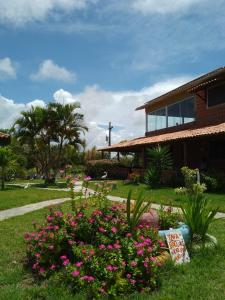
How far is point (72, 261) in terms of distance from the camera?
564 centimetres

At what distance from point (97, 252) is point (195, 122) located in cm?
1930

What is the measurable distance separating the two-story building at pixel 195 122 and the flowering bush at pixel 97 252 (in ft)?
40.4

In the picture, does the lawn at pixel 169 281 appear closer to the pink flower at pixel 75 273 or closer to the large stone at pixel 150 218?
the pink flower at pixel 75 273

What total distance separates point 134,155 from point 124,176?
6675 millimetres

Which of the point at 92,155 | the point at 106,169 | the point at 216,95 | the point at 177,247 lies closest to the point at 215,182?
the point at 216,95

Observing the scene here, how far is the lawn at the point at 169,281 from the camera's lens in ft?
15.9

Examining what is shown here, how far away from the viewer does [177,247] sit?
6.18 m

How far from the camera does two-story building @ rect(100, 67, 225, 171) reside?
68.9 ft

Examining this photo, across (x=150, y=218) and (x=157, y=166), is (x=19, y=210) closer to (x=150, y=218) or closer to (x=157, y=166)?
(x=150, y=218)

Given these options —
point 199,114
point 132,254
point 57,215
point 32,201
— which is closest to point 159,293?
point 132,254

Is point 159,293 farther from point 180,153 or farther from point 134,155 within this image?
point 134,155

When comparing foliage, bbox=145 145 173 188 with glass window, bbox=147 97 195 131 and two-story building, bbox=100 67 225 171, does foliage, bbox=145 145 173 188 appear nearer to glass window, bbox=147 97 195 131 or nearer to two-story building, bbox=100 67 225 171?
two-story building, bbox=100 67 225 171

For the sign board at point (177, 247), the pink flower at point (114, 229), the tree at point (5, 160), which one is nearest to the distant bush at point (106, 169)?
the tree at point (5, 160)

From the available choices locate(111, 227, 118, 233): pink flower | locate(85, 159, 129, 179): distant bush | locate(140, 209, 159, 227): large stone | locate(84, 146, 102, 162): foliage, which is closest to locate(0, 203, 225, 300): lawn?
locate(111, 227, 118, 233): pink flower
